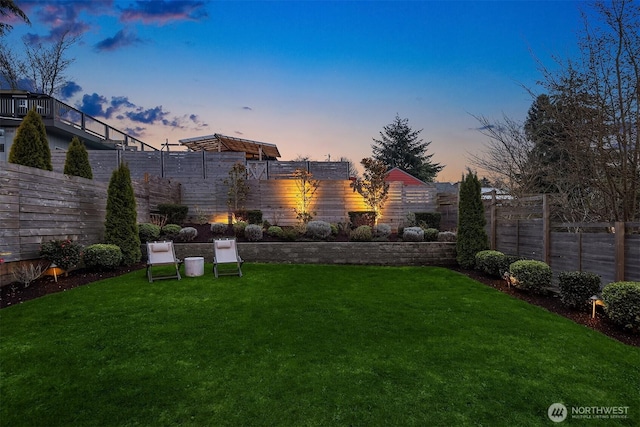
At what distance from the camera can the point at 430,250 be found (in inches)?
370

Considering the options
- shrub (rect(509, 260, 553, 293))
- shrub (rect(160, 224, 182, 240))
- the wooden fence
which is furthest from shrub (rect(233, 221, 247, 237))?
shrub (rect(509, 260, 553, 293))

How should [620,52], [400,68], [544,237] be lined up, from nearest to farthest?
[620,52] → [544,237] → [400,68]

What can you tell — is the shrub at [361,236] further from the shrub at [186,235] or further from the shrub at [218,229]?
the shrub at [186,235]

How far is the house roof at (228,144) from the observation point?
17.2 m

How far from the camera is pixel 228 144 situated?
18281mm

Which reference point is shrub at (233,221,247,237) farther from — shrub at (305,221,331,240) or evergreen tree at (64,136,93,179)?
evergreen tree at (64,136,93,179)

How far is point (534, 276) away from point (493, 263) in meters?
1.39

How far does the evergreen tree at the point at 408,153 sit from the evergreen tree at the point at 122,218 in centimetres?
2426

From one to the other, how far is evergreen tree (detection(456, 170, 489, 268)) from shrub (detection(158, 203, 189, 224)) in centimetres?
920

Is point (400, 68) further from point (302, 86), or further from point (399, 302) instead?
point (399, 302)

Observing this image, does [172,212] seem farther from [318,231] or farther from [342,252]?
[342,252]

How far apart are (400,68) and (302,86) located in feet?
13.2

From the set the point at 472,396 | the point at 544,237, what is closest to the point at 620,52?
the point at 544,237

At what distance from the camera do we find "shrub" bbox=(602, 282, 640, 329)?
4199 millimetres
